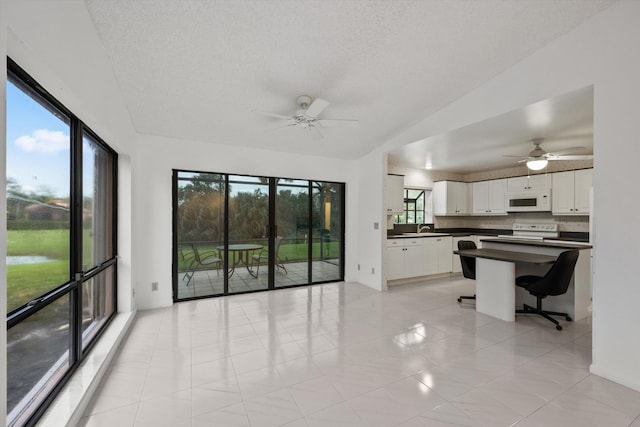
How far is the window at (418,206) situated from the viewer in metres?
6.67

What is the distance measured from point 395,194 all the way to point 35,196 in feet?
16.8

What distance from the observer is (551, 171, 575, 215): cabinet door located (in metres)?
5.04

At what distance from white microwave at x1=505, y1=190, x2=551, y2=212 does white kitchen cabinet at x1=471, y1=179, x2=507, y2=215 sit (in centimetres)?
16

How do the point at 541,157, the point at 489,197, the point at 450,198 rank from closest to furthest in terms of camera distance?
the point at 541,157 < the point at 489,197 < the point at 450,198

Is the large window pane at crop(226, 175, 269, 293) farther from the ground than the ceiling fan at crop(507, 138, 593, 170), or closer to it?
closer to it

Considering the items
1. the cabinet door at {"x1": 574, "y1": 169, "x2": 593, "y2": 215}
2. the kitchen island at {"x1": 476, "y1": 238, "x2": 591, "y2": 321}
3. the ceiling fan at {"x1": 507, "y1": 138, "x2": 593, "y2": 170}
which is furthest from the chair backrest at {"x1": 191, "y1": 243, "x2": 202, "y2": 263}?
the cabinet door at {"x1": 574, "y1": 169, "x2": 593, "y2": 215}

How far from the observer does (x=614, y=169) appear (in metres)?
2.22

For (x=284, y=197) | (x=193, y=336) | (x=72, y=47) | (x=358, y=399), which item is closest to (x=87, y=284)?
(x=193, y=336)

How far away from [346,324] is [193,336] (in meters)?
1.75

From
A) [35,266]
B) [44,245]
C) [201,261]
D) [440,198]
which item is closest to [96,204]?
[44,245]

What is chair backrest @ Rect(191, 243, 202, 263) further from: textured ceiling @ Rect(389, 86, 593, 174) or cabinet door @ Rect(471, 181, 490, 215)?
cabinet door @ Rect(471, 181, 490, 215)

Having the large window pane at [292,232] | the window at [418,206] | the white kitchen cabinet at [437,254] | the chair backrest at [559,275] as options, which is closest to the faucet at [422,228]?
the window at [418,206]

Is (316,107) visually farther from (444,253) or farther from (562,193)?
(562,193)

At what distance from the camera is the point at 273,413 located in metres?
1.83
